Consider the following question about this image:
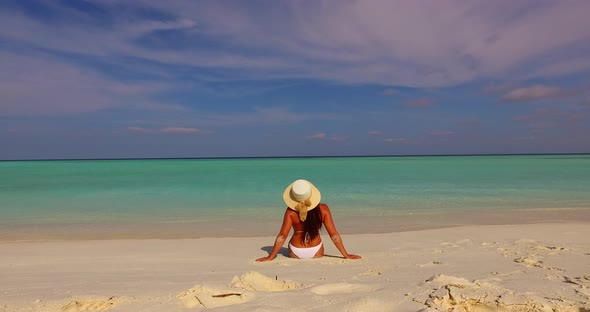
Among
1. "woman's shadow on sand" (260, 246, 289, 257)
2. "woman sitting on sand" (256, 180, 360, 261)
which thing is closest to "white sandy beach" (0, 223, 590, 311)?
"woman's shadow on sand" (260, 246, 289, 257)

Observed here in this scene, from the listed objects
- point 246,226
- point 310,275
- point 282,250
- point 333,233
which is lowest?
point 246,226

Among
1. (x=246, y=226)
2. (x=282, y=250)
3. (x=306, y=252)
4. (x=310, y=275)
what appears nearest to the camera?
(x=310, y=275)

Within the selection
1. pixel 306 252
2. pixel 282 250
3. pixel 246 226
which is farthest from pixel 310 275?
pixel 246 226

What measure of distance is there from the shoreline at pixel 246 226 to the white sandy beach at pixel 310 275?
1.39m

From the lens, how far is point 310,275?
4957mm

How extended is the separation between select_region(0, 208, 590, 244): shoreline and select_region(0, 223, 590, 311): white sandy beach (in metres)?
1.39

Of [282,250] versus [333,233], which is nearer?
[333,233]

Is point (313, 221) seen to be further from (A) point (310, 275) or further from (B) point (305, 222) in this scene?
(A) point (310, 275)

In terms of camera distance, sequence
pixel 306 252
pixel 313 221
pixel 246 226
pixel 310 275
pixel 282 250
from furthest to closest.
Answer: pixel 246 226 < pixel 282 250 < pixel 306 252 < pixel 313 221 < pixel 310 275

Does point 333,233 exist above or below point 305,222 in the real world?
below

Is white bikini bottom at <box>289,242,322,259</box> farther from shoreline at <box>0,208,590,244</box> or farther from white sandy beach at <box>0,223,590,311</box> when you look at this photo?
shoreline at <box>0,208,590,244</box>

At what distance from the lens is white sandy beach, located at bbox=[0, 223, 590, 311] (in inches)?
144

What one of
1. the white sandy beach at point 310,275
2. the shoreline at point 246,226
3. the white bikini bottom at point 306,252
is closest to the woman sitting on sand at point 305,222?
the white bikini bottom at point 306,252

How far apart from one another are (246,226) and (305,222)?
5125 mm
